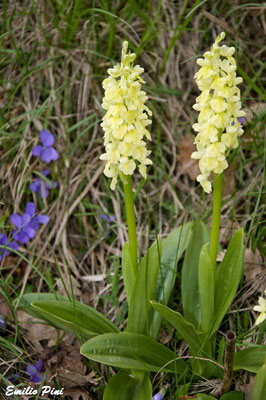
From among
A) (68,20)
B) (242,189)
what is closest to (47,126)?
(68,20)

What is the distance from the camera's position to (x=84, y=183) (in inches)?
154

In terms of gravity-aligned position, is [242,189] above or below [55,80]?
below

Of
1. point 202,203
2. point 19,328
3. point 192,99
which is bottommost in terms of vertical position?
point 19,328

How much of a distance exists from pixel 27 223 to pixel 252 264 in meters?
1.48

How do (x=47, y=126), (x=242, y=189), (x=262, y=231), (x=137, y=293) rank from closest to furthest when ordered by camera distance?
1. (x=137, y=293)
2. (x=262, y=231)
3. (x=242, y=189)
4. (x=47, y=126)

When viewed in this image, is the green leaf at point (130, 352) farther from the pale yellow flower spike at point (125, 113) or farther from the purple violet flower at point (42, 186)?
the purple violet flower at point (42, 186)

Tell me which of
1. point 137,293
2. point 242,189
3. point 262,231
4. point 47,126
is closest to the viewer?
point 137,293

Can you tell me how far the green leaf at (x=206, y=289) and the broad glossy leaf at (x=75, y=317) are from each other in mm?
531

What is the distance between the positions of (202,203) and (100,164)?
0.79m

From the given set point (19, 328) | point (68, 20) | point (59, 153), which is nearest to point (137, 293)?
point (19, 328)

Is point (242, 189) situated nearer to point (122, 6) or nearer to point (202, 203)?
point (202, 203)

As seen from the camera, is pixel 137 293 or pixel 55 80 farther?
pixel 55 80

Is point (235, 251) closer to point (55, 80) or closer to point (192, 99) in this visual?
point (192, 99)

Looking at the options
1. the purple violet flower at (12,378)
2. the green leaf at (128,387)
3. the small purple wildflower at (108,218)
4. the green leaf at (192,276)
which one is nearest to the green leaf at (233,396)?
the green leaf at (128,387)
